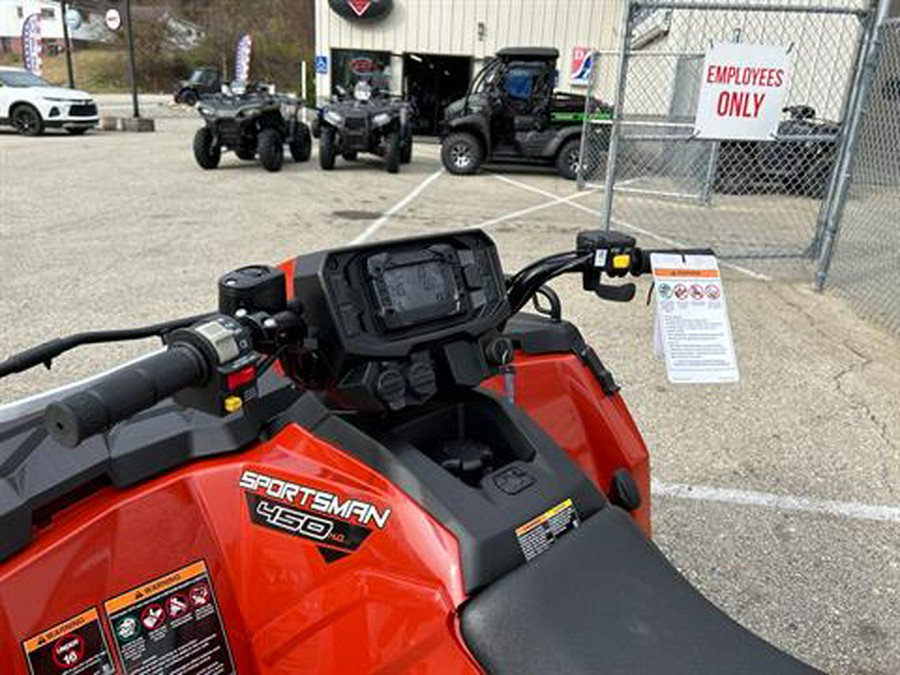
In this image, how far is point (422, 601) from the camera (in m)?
1.13

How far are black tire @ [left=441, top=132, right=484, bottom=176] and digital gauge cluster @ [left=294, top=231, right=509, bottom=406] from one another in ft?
42.6

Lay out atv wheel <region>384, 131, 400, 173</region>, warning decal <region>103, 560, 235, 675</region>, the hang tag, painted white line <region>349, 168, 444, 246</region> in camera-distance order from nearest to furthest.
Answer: warning decal <region>103, 560, 235, 675</region> < the hang tag < painted white line <region>349, 168, 444, 246</region> < atv wheel <region>384, 131, 400, 173</region>

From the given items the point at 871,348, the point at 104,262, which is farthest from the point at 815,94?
the point at 104,262

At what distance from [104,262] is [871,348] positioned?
6.24 meters

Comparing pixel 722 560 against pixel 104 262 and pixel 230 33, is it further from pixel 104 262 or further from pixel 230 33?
pixel 230 33

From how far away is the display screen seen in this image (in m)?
1.25

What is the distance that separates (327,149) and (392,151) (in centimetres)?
116

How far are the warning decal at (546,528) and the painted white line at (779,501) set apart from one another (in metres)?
2.04

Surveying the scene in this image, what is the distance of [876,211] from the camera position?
697cm

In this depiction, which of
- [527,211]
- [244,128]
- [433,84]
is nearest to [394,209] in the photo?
[527,211]

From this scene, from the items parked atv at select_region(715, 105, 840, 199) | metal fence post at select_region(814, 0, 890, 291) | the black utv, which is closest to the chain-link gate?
parked atv at select_region(715, 105, 840, 199)

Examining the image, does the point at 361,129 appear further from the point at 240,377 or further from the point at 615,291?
the point at 240,377

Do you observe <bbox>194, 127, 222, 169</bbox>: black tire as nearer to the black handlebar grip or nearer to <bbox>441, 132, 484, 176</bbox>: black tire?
<bbox>441, 132, 484, 176</bbox>: black tire

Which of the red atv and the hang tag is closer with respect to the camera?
the red atv
